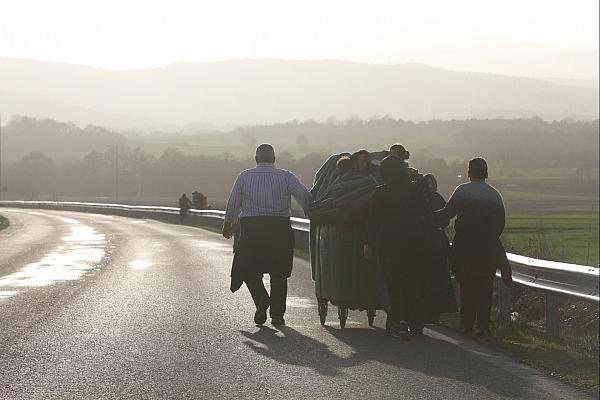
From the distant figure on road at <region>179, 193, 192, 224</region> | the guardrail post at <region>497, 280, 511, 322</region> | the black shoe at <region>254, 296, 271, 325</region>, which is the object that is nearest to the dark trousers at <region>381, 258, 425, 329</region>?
the black shoe at <region>254, 296, 271, 325</region>

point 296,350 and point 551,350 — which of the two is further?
point 551,350

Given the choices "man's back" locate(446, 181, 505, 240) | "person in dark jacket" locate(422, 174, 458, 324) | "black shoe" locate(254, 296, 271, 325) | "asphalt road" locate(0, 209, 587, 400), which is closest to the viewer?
"asphalt road" locate(0, 209, 587, 400)

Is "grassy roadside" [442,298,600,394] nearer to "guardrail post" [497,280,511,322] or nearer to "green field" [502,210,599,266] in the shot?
"guardrail post" [497,280,511,322]

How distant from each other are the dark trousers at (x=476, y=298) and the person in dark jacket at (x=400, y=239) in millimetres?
696

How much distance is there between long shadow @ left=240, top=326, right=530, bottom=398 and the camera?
923cm

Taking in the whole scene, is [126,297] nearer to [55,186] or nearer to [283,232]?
[283,232]

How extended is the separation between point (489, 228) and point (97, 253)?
16944 mm

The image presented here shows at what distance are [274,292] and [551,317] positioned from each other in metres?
2.99

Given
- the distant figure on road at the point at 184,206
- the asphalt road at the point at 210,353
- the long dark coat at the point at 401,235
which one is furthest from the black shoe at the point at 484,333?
the distant figure on road at the point at 184,206

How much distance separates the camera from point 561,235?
194 feet

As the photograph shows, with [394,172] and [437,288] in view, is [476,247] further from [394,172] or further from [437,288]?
[394,172]

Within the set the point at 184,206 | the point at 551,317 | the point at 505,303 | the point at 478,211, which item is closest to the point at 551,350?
the point at 551,317

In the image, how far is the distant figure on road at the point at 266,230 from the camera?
12.9 metres

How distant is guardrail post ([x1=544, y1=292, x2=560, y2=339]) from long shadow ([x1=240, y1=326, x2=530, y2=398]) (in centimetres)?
117
